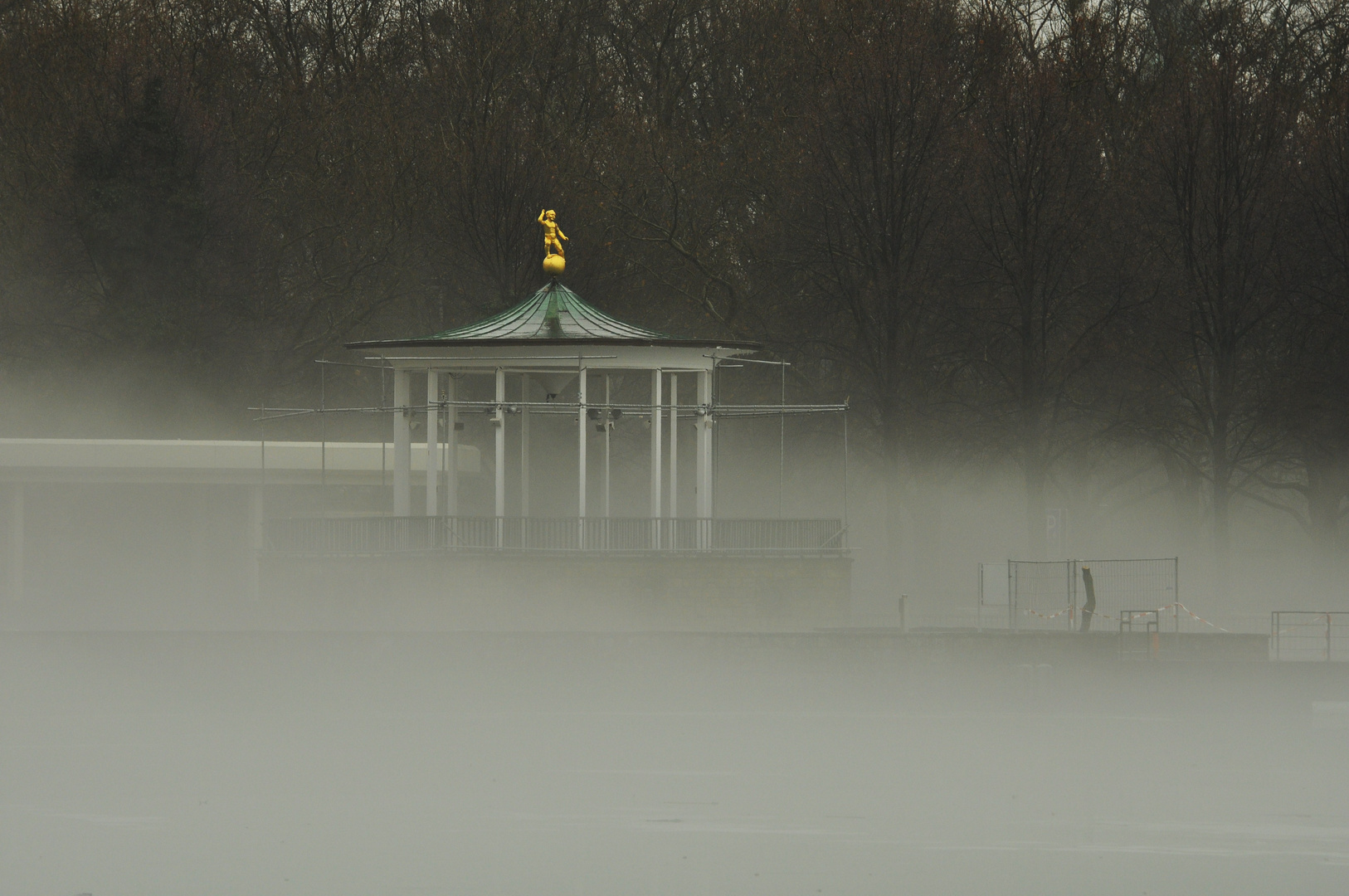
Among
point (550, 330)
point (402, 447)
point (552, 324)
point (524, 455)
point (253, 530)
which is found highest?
point (552, 324)

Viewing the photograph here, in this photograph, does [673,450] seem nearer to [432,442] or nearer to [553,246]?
[432,442]

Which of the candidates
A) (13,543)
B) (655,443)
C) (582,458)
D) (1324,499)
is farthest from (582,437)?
(1324,499)

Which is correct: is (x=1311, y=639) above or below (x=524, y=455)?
below

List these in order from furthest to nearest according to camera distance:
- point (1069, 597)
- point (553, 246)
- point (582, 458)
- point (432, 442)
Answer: point (553, 246), point (432, 442), point (582, 458), point (1069, 597)

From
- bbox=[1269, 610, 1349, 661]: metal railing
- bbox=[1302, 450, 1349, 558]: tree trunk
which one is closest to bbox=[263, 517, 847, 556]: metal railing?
bbox=[1269, 610, 1349, 661]: metal railing

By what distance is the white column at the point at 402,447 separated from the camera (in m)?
39.7

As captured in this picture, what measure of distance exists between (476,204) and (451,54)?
7.46m

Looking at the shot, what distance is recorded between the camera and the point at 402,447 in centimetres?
3994

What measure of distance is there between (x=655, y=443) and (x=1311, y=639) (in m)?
13.7

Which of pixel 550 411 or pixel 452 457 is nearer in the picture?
pixel 452 457

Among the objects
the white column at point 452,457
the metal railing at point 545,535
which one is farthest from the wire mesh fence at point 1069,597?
the white column at point 452,457

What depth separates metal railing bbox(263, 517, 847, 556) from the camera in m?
37.6

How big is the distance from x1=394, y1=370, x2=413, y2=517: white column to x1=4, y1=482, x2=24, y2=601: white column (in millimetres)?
8404

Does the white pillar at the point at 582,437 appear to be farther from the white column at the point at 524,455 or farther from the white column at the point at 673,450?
the white column at the point at 524,455
